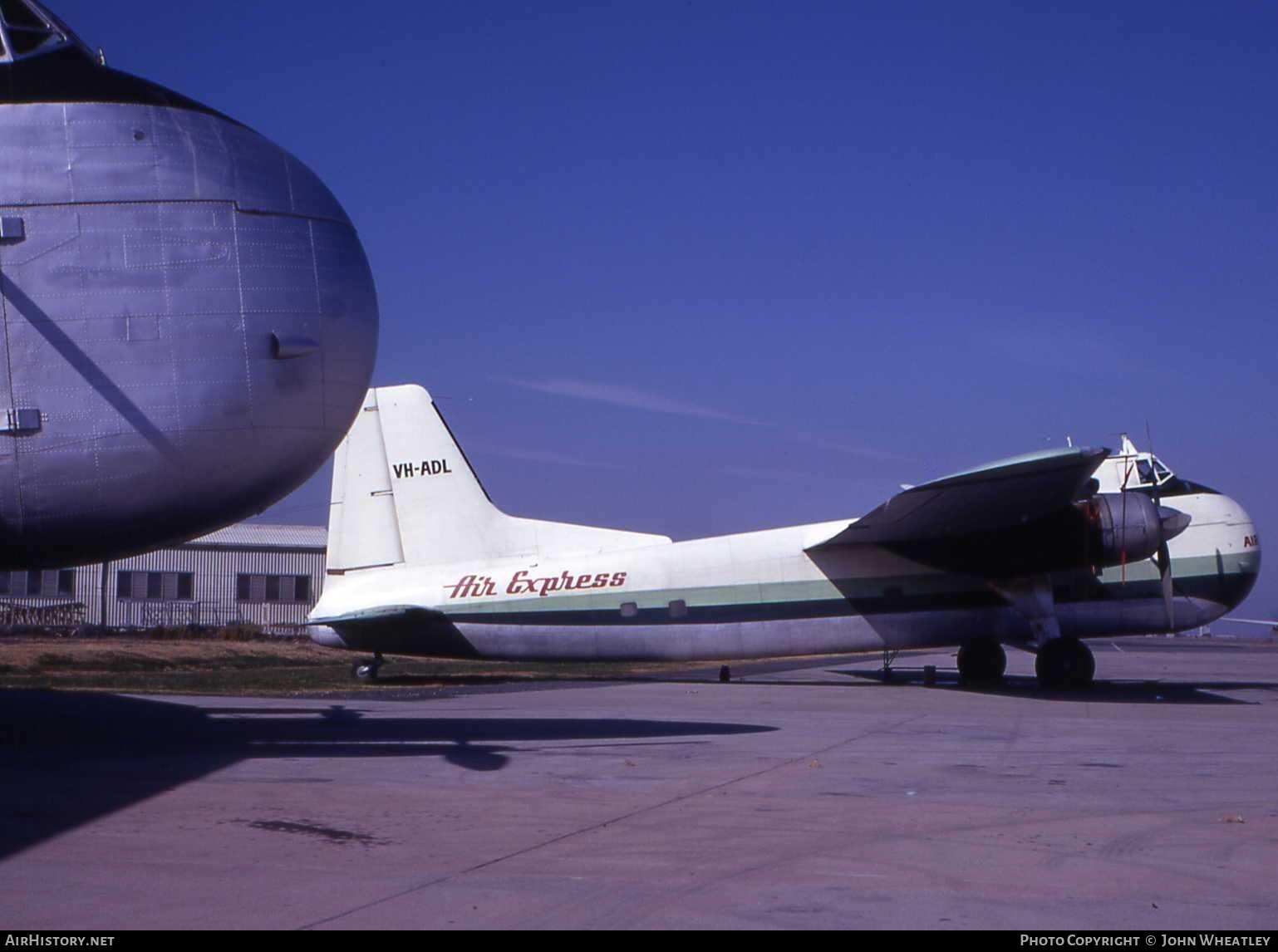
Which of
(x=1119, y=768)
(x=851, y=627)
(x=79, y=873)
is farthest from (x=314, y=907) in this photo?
(x=851, y=627)

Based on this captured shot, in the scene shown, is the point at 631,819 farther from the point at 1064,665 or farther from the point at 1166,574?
the point at 1166,574

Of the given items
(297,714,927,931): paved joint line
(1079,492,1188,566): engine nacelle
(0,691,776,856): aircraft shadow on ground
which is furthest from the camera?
(1079,492,1188,566): engine nacelle

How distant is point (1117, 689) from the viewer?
70.3 ft

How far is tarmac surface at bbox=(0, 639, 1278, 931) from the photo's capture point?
594 centimetres

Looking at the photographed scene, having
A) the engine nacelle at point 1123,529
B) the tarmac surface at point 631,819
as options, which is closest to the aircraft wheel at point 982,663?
the engine nacelle at point 1123,529

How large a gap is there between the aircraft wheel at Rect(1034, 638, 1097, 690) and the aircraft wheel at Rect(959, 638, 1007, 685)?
5.25 feet

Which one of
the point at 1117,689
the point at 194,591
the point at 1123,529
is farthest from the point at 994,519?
the point at 194,591

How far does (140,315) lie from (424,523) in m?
12.4

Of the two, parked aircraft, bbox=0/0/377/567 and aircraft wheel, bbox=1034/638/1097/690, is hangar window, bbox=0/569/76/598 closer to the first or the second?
aircraft wheel, bbox=1034/638/1097/690

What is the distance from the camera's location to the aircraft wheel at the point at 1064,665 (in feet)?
66.6

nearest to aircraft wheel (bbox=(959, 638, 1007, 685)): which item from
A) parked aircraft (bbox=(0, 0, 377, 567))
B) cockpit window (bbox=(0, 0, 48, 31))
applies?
parked aircraft (bbox=(0, 0, 377, 567))

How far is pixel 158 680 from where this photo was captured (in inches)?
956

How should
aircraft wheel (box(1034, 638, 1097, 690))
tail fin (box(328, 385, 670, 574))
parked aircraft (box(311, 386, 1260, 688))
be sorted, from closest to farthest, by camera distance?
1. aircraft wheel (box(1034, 638, 1097, 690))
2. parked aircraft (box(311, 386, 1260, 688))
3. tail fin (box(328, 385, 670, 574))
